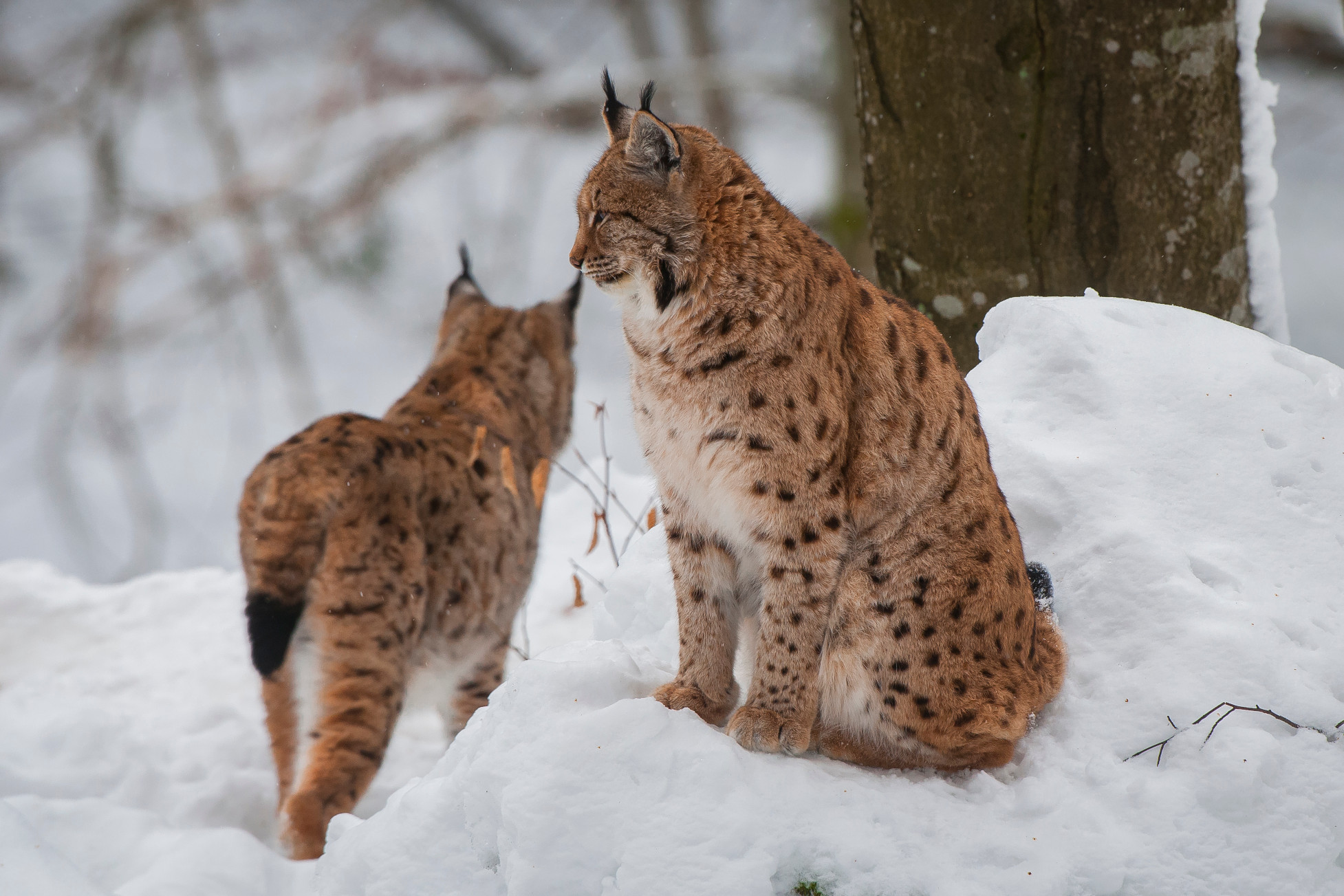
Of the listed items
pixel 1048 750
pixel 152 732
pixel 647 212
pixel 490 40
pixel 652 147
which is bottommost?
pixel 152 732

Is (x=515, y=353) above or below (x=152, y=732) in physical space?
above

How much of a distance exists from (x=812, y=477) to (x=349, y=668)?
2.01 meters

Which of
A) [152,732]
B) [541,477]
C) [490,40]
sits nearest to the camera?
[541,477]

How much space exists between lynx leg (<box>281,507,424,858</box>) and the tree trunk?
2223 mm

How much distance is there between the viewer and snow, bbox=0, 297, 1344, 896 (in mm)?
2113

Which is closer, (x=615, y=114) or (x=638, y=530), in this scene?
(x=615, y=114)

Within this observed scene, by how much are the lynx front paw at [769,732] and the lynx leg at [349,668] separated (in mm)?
1691

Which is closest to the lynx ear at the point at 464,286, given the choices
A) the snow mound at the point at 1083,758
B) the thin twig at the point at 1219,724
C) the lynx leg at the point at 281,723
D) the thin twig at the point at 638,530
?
the thin twig at the point at 638,530

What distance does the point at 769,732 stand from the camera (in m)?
2.39

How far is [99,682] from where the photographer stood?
198 inches

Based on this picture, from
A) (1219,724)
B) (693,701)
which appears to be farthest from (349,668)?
(1219,724)

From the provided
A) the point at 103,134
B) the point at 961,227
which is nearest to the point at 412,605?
the point at 961,227

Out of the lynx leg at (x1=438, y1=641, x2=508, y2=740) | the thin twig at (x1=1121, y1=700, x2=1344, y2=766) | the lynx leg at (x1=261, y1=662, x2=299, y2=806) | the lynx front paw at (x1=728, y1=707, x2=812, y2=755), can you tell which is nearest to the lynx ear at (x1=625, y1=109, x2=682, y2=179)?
the lynx front paw at (x1=728, y1=707, x2=812, y2=755)

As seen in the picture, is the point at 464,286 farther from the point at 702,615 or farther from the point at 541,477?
the point at 702,615
